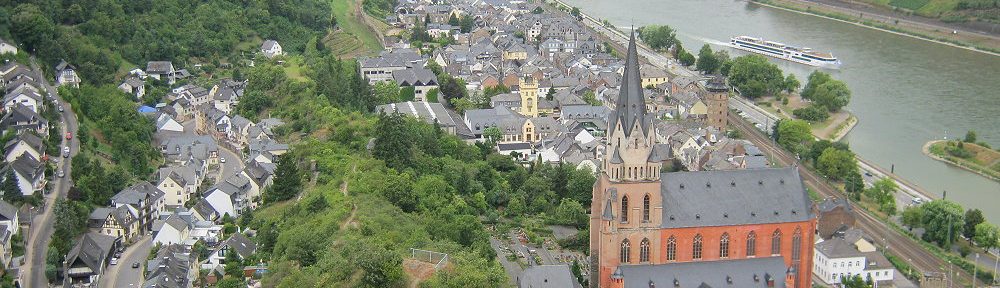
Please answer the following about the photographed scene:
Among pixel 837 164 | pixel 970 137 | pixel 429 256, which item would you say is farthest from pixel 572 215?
pixel 970 137

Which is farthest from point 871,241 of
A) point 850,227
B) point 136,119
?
point 136,119

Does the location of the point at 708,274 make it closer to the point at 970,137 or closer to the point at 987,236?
the point at 987,236

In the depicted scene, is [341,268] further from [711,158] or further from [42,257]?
[711,158]

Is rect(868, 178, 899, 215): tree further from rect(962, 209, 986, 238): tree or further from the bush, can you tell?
the bush

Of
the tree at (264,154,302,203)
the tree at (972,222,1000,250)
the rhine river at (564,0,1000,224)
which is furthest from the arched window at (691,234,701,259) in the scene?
the rhine river at (564,0,1000,224)

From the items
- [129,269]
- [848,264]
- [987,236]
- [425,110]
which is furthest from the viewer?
[425,110]

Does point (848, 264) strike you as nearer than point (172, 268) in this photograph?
No
